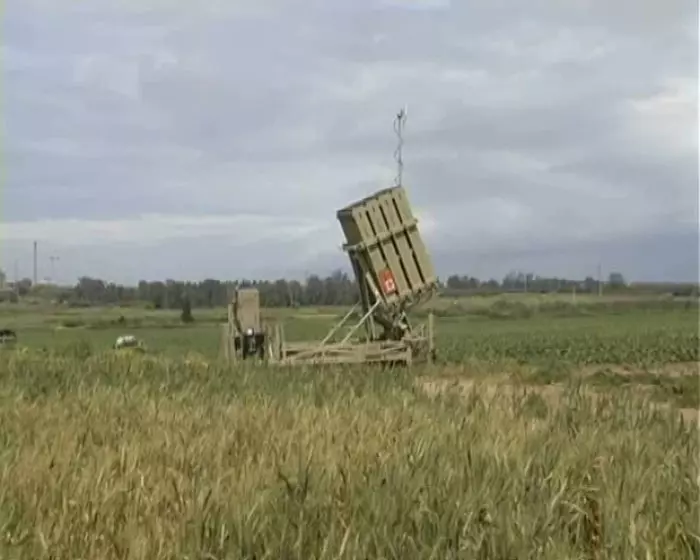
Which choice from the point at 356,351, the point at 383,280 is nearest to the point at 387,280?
the point at 383,280

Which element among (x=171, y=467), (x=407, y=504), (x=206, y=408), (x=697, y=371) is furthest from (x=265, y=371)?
(x=697, y=371)

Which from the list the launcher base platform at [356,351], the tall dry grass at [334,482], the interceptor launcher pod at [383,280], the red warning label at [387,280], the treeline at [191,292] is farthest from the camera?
the treeline at [191,292]

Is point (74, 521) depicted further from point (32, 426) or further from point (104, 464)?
point (32, 426)

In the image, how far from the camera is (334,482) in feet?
15.0

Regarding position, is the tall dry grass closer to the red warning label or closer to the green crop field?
the green crop field

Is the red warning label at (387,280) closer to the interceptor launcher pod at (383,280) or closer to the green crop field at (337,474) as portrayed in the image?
the interceptor launcher pod at (383,280)

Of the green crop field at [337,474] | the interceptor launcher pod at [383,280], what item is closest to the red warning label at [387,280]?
the interceptor launcher pod at [383,280]

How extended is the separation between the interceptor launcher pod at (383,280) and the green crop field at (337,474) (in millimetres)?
8077

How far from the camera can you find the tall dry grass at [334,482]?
3.82 meters

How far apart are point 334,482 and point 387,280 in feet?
43.1

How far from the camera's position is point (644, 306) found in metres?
79.4

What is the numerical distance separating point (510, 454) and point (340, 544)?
183 cm

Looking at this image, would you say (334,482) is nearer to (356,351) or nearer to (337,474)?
(337,474)

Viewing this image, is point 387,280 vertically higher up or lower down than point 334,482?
higher up
